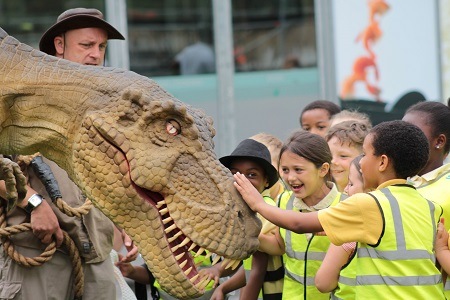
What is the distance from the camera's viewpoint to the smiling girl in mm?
5449

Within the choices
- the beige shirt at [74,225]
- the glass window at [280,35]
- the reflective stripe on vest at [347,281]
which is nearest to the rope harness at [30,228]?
the beige shirt at [74,225]

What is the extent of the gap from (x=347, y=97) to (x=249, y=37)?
1.29 meters

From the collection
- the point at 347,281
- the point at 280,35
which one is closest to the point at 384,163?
the point at 347,281

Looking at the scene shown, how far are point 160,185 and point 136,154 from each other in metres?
0.14

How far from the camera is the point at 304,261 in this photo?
5465 millimetres

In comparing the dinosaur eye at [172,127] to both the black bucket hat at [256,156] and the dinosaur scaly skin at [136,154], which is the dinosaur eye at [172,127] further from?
the black bucket hat at [256,156]

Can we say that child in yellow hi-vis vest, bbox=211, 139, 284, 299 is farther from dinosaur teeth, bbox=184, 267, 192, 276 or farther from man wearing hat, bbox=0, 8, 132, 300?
dinosaur teeth, bbox=184, 267, 192, 276

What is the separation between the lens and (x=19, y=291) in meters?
5.35

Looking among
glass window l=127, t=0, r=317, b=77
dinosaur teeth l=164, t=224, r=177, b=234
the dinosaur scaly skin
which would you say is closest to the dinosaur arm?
the dinosaur scaly skin

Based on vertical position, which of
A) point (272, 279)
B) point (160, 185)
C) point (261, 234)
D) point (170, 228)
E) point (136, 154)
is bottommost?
point (272, 279)

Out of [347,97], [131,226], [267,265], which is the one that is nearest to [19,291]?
[267,265]

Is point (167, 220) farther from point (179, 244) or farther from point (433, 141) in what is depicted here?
point (433, 141)

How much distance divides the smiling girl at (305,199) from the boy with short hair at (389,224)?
85 centimetres

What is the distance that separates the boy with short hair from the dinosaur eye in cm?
82
